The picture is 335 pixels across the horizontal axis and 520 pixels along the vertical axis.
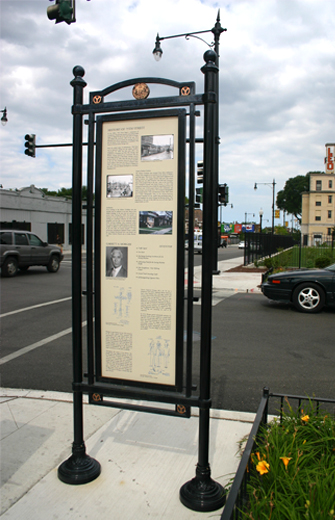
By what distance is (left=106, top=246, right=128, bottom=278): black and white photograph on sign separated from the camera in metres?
3.09

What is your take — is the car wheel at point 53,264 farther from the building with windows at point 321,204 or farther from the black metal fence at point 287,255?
the building with windows at point 321,204

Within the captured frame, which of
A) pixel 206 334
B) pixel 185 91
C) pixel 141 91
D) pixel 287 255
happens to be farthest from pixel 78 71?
pixel 287 255

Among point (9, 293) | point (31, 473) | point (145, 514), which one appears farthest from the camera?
point (9, 293)

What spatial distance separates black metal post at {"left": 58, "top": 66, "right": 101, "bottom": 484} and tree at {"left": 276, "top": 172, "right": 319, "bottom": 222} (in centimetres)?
12148

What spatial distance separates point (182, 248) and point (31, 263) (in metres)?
17.3

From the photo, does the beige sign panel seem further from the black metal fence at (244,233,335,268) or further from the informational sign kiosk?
the black metal fence at (244,233,335,268)

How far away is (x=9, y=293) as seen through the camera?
13.2 meters

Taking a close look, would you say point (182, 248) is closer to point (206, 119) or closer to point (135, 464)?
point (206, 119)

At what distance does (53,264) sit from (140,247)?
17916mm

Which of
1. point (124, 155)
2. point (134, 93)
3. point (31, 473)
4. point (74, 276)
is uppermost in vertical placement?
point (134, 93)

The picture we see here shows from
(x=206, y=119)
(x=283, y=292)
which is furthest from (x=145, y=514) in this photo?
(x=283, y=292)

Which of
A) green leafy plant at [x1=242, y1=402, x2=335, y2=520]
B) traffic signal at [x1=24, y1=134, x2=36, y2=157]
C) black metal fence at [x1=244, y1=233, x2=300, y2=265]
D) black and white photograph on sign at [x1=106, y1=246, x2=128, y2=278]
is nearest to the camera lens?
green leafy plant at [x1=242, y1=402, x2=335, y2=520]

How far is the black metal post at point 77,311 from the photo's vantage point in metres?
3.18

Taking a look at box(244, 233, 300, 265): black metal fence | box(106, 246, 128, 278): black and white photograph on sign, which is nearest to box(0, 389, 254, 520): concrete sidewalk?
box(106, 246, 128, 278): black and white photograph on sign
